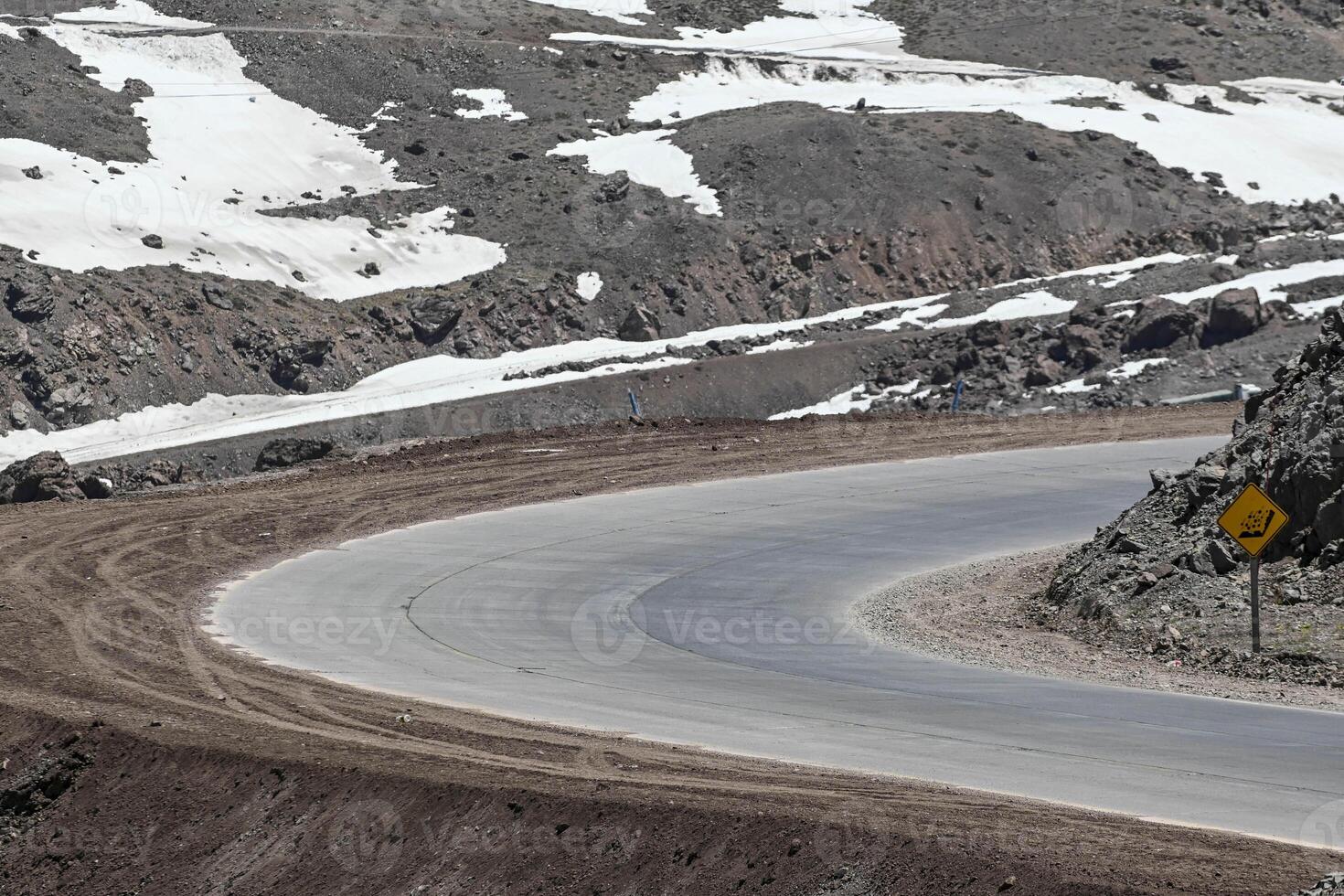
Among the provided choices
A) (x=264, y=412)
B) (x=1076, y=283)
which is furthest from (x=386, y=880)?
(x=1076, y=283)

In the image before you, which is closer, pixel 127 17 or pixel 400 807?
pixel 400 807

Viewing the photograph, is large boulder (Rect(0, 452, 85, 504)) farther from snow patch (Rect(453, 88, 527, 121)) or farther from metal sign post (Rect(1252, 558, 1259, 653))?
snow patch (Rect(453, 88, 527, 121))

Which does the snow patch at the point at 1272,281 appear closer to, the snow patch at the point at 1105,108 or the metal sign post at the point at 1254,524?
the snow patch at the point at 1105,108

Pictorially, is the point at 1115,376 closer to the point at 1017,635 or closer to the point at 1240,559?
the point at 1240,559

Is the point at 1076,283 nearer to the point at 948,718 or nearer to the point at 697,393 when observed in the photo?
the point at 697,393

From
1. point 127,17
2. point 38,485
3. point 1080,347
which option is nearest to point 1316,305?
point 1080,347

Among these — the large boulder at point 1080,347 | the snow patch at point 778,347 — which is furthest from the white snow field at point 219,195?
the large boulder at point 1080,347
